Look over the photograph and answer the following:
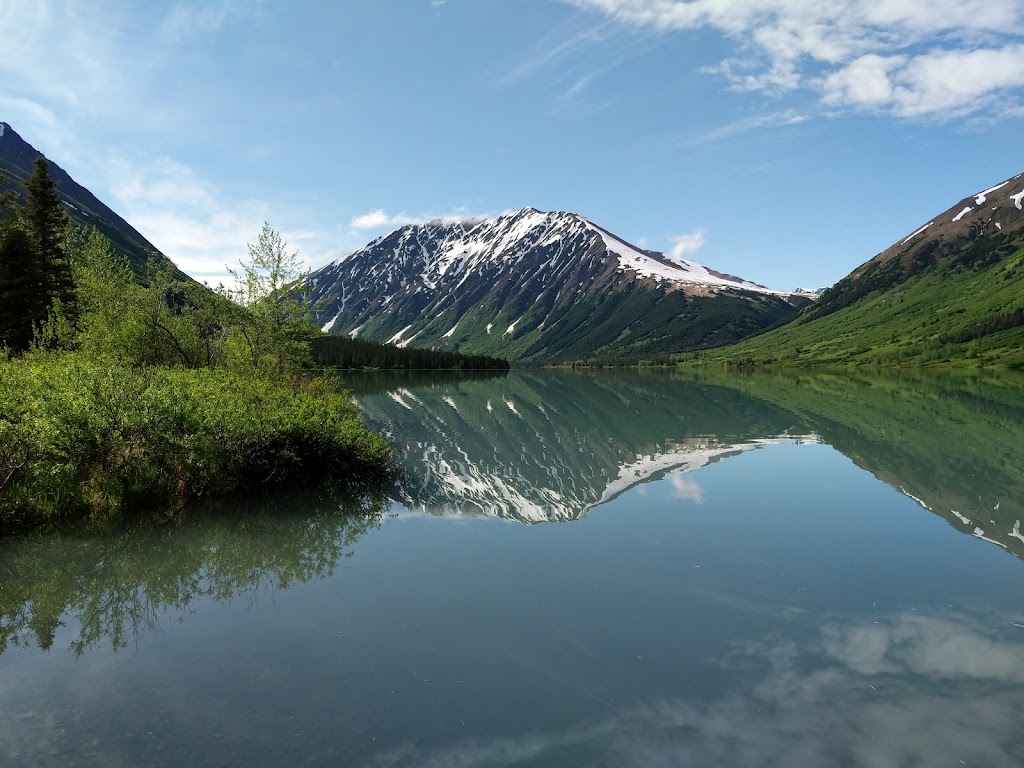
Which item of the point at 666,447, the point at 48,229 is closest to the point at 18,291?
the point at 48,229

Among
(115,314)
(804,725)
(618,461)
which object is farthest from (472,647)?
(115,314)

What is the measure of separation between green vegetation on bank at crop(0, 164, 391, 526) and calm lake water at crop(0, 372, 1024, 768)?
2.11 metres

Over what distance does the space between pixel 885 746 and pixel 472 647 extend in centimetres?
711

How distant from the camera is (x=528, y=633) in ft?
42.2

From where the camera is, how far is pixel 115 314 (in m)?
40.5

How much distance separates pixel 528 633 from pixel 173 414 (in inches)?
634

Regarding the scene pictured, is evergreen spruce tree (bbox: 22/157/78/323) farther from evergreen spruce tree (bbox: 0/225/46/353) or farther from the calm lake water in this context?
the calm lake water

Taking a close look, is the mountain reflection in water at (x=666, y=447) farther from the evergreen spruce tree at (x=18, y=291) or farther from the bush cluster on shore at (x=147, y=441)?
the evergreen spruce tree at (x=18, y=291)

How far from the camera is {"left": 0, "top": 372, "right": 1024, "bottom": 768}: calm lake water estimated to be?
9180 mm

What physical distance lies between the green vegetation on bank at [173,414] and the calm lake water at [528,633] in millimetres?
2110

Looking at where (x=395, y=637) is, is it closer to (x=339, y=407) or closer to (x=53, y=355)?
(x=339, y=407)

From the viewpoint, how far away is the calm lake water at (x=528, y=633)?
9180 millimetres

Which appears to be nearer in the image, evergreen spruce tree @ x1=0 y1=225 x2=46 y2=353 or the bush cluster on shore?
the bush cluster on shore

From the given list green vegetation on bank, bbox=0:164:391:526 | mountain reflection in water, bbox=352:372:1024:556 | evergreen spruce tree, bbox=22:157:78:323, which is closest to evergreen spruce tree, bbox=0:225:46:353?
evergreen spruce tree, bbox=22:157:78:323
